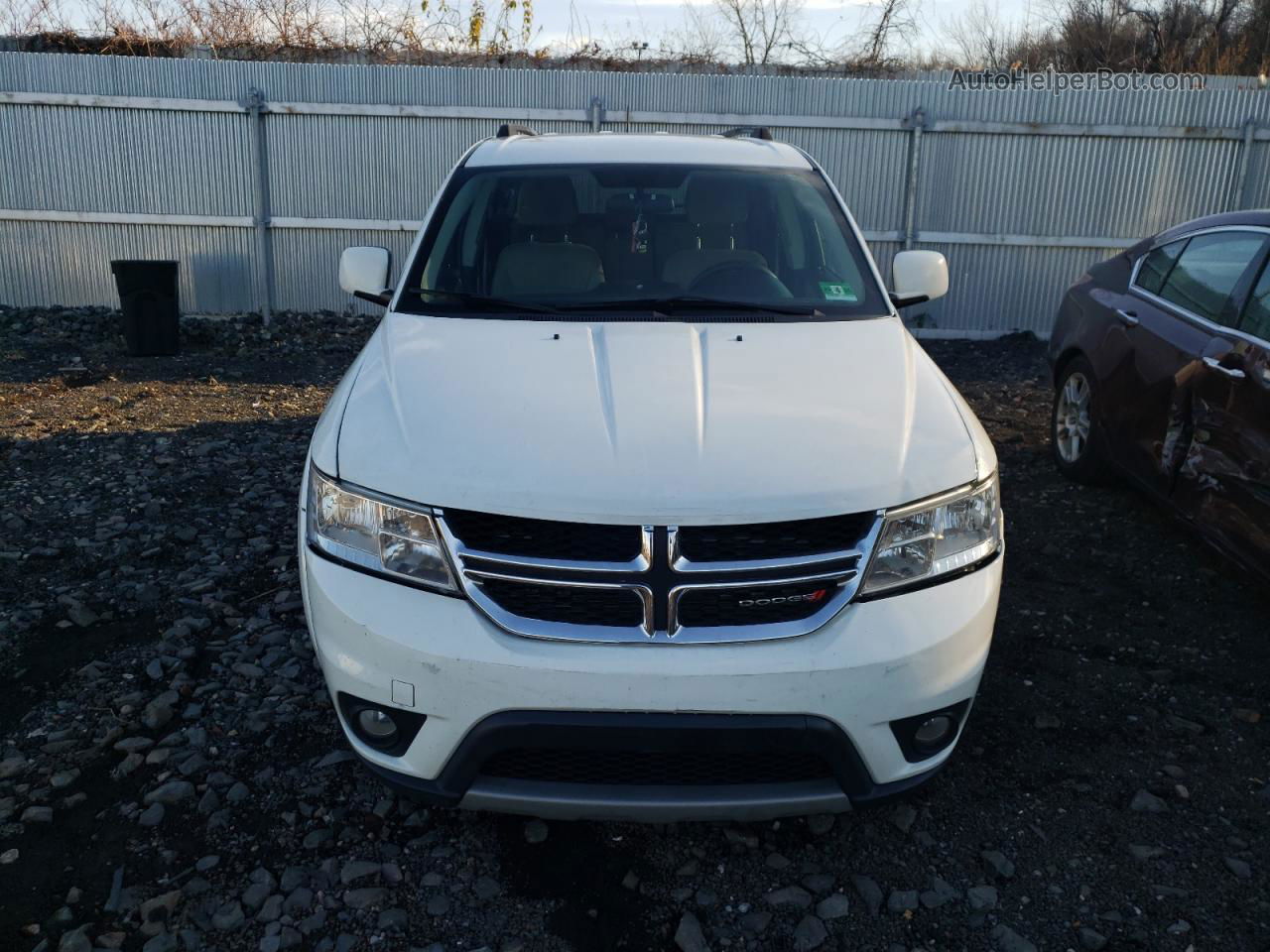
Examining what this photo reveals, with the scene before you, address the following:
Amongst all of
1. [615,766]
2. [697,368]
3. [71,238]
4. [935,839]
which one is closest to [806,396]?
[697,368]

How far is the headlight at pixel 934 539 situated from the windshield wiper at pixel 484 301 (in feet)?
4.76

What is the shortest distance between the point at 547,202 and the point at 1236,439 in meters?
2.85

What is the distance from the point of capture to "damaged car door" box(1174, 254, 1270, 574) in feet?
12.3

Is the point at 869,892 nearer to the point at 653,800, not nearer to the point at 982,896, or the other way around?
the point at 982,896

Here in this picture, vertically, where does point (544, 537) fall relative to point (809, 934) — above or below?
above

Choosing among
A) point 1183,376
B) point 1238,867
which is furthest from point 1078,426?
point 1238,867

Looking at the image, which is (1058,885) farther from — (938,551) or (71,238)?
(71,238)

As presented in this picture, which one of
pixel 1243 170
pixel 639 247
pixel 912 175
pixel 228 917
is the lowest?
pixel 228 917

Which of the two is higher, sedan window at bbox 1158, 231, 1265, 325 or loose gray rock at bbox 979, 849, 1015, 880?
sedan window at bbox 1158, 231, 1265, 325

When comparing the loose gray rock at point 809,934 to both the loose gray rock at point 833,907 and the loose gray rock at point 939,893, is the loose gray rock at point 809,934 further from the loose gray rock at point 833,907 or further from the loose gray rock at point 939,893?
the loose gray rock at point 939,893

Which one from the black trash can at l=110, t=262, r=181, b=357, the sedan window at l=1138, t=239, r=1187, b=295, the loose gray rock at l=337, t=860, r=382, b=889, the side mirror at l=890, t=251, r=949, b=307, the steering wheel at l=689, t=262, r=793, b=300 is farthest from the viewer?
the black trash can at l=110, t=262, r=181, b=357

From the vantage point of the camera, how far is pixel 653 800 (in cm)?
228

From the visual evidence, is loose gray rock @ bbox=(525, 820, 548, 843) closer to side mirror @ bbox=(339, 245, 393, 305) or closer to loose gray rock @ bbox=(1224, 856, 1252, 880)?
loose gray rock @ bbox=(1224, 856, 1252, 880)
